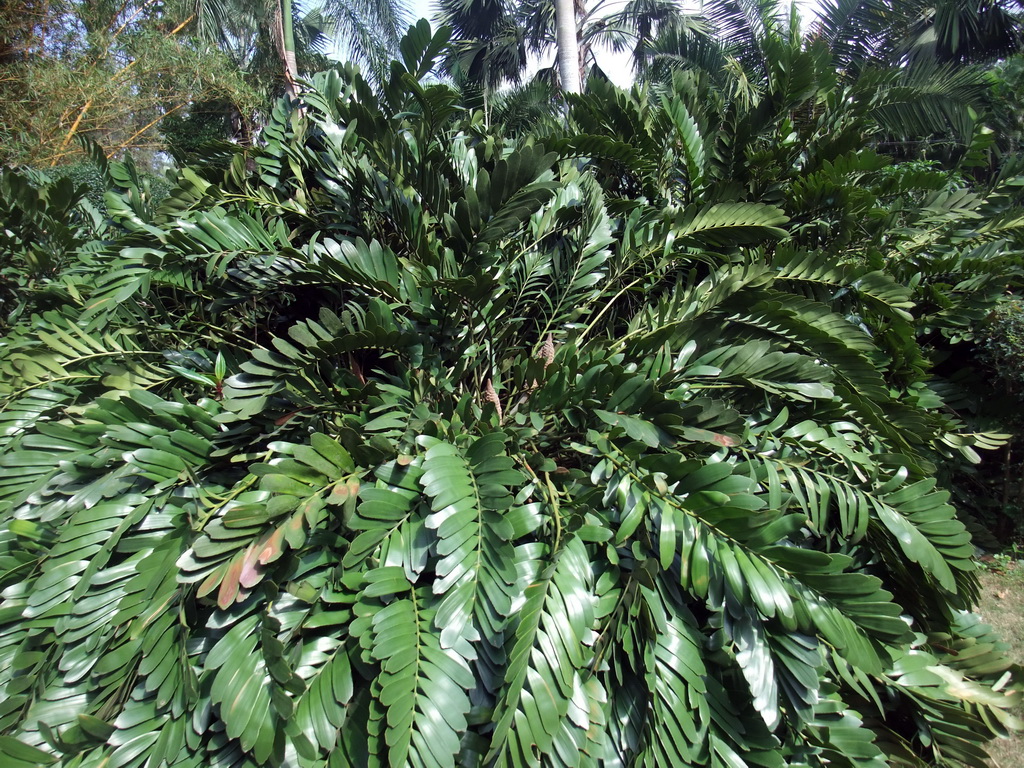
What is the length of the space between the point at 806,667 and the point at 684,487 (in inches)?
20.4

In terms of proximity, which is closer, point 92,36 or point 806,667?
point 806,667

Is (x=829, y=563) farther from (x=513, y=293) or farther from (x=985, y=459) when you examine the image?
(x=985, y=459)

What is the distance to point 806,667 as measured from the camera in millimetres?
1449

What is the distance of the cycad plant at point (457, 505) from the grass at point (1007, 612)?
1.20 ft

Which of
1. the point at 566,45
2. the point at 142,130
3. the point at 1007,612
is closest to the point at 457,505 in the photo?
the point at 1007,612

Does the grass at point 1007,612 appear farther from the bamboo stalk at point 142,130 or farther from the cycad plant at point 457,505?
the bamboo stalk at point 142,130

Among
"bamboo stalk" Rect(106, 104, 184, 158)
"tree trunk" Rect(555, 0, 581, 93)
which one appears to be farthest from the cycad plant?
"bamboo stalk" Rect(106, 104, 184, 158)

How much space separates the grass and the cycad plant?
364 millimetres

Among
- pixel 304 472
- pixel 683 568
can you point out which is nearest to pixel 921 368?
pixel 683 568

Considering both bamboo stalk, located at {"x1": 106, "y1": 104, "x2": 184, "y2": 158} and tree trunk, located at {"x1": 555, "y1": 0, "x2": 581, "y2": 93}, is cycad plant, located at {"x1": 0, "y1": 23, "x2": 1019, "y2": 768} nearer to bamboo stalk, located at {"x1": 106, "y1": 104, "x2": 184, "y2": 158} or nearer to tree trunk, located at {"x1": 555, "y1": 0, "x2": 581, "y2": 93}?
tree trunk, located at {"x1": 555, "y1": 0, "x2": 581, "y2": 93}

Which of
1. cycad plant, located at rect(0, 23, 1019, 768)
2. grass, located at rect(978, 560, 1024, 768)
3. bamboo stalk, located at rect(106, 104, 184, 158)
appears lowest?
grass, located at rect(978, 560, 1024, 768)

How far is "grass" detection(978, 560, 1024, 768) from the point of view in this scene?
Answer: 2145 mm

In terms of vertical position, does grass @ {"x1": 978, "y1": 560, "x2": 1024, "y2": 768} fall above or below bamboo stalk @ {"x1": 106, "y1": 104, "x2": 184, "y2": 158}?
below

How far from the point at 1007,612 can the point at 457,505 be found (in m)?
3.11
